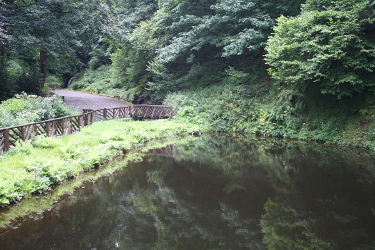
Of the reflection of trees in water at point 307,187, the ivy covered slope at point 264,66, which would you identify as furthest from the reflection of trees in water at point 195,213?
the ivy covered slope at point 264,66

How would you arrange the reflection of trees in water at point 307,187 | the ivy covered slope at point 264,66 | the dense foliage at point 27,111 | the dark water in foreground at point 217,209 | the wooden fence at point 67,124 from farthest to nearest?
the ivy covered slope at point 264,66 < the dense foliage at point 27,111 < the wooden fence at point 67,124 < the reflection of trees in water at point 307,187 < the dark water in foreground at point 217,209

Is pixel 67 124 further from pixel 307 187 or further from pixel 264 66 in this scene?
pixel 264 66

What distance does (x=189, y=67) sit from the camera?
26062 mm

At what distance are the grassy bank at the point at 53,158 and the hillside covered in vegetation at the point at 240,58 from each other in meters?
7.64

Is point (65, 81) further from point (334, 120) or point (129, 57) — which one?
point (334, 120)

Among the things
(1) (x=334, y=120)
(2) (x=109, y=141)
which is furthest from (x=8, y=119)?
(1) (x=334, y=120)

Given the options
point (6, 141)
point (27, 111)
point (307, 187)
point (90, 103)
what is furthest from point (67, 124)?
point (90, 103)

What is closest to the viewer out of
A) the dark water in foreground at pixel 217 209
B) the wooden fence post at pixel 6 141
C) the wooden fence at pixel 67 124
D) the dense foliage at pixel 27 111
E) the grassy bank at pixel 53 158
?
the dark water in foreground at pixel 217 209

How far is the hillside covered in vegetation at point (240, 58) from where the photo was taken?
1220 centimetres

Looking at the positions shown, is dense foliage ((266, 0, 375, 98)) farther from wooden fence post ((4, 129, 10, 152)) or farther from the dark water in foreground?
wooden fence post ((4, 129, 10, 152))

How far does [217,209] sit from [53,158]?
5.35m

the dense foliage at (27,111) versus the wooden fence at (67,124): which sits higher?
the dense foliage at (27,111)

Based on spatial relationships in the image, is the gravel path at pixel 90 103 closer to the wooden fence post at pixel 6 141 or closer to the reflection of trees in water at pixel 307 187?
the wooden fence post at pixel 6 141

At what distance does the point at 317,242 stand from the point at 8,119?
36.8ft
